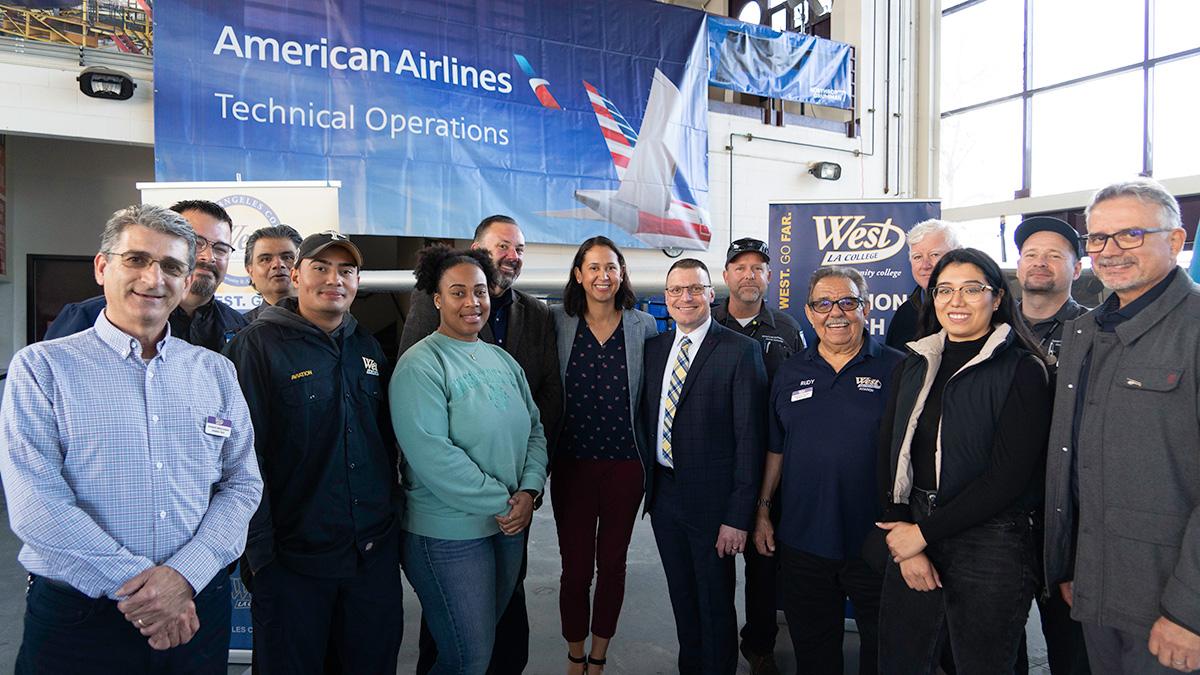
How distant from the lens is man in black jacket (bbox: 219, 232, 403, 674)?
68.3 inches

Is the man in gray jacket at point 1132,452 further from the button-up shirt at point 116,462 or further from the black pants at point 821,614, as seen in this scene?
the button-up shirt at point 116,462

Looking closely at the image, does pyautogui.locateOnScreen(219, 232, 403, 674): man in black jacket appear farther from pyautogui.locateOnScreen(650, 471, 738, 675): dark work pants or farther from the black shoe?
the black shoe

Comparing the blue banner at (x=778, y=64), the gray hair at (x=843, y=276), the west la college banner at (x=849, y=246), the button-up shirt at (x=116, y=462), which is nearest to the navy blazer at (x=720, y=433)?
the gray hair at (x=843, y=276)

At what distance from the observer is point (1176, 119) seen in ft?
21.2

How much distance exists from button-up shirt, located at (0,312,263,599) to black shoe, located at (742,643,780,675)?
1926mm

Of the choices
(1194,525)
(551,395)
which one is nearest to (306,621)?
(551,395)

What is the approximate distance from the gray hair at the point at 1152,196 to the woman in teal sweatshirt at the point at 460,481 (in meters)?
1.57

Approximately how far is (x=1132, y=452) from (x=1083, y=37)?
25.3 feet

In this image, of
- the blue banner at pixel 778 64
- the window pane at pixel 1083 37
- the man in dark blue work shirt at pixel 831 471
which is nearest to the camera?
the man in dark blue work shirt at pixel 831 471

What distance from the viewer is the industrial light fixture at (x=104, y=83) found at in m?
5.27

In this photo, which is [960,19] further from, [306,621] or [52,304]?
[52,304]

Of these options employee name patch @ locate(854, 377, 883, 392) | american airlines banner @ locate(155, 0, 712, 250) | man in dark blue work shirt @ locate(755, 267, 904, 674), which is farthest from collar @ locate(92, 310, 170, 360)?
american airlines banner @ locate(155, 0, 712, 250)

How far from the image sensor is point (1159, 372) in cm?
142

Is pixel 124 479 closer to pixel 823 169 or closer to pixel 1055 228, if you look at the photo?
pixel 1055 228
